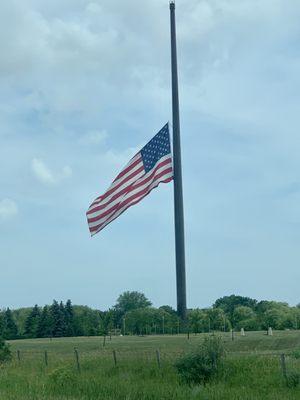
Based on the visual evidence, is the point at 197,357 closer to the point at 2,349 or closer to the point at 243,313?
the point at 2,349

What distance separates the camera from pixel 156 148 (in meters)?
27.6

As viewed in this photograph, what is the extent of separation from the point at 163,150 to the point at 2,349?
15.0 m

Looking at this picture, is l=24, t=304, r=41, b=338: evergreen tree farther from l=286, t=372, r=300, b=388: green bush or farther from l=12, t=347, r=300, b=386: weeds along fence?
l=286, t=372, r=300, b=388: green bush

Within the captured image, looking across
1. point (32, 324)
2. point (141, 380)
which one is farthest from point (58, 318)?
point (141, 380)

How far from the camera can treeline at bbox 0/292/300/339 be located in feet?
281

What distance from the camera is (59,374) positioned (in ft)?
84.9

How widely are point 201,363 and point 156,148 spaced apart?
9282 millimetres

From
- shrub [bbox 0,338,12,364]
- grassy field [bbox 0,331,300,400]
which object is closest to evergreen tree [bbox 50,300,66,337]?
shrub [bbox 0,338,12,364]

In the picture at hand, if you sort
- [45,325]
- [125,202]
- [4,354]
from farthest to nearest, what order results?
1. [45,325]
2. [4,354]
3. [125,202]

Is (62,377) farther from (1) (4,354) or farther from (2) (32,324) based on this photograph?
(2) (32,324)

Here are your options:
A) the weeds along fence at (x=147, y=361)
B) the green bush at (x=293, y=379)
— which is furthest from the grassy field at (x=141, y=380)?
the green bush at (x=293, y=379)

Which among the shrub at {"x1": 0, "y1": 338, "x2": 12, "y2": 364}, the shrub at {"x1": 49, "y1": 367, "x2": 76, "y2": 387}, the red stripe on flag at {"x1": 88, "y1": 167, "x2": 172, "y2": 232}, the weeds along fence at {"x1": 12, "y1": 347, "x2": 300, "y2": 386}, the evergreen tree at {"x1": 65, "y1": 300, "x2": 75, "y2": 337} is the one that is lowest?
the shrub at {"x1": 49, "y1": 367, "x2": 76, "y2": 387}

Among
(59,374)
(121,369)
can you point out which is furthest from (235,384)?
(59,374)

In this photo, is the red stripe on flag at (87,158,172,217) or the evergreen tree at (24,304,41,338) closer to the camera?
the red stripe on flag at (87,158,172,217)
